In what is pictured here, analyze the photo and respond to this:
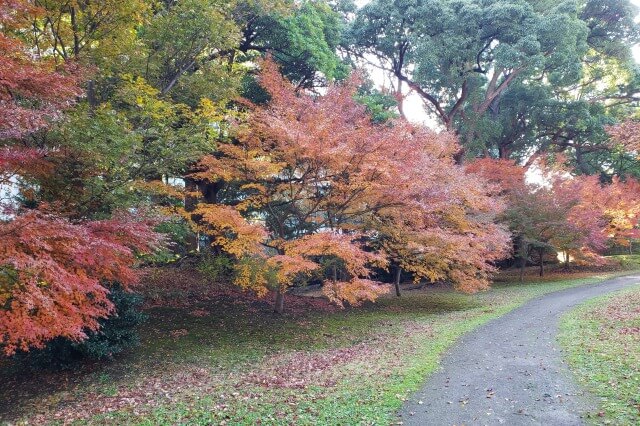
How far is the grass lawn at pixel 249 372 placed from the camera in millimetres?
6082

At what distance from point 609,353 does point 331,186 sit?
6.80 m

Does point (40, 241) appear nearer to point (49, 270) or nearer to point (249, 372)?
point (49, 270)

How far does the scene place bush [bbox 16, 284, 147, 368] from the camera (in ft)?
26.6

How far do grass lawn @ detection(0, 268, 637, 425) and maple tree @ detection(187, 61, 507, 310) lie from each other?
1.48m

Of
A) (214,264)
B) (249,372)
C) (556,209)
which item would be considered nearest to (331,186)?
(214,264)

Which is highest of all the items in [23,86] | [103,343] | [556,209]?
[23,86]

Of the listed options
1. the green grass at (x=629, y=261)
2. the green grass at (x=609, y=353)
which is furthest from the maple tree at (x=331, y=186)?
the green grass at (x=629, y=261)

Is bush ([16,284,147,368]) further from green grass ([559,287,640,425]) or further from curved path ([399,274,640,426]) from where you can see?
green grass ([559,287,640,425])

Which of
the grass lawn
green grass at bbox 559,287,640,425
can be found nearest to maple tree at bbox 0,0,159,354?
the grass lawn

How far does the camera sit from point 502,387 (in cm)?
635

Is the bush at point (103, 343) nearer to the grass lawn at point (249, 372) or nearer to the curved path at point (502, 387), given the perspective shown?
the grass lawn at point (249, 372)

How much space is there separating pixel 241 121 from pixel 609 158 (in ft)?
95.0

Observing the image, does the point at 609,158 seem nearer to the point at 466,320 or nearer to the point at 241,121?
the point at 466,320

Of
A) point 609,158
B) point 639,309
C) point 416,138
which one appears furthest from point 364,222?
point 609,158
